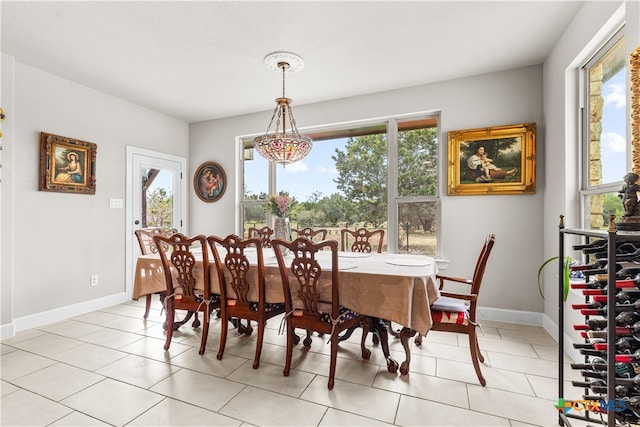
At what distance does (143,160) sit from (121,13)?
241 cm

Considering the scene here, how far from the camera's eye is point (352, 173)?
4.10 metres

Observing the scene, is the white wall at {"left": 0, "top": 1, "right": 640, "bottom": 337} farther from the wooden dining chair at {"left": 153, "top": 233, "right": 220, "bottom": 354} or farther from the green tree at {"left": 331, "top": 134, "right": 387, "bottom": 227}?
the wooden dining chair at {"left": 153, "top": 233, "right": 220, "bottom": 354}

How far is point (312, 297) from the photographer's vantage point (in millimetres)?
2121

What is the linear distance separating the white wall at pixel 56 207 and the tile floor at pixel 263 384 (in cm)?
55

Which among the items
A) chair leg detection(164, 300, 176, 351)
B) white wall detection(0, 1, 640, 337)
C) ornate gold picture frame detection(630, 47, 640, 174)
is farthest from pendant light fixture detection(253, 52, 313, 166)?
ornate gold picture frame detection(630, 47, 640, 174)

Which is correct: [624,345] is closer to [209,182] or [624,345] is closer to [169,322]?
[169,322]

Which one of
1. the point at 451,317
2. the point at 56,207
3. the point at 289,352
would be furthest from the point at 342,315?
the point at 56,207

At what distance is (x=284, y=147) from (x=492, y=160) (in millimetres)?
2231

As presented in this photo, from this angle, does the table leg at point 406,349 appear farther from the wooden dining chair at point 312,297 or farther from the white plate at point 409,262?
the white plate at point 409,262

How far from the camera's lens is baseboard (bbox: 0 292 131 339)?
9.45 ft

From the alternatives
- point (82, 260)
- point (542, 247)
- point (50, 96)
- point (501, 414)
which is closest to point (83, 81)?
point (50, 96)

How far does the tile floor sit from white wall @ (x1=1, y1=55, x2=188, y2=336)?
554mm

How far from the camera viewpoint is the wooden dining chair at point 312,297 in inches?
79.4

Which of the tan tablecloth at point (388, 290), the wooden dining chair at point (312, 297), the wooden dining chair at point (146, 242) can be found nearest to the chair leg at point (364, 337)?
the wooden dining chair at point (312, 297)
